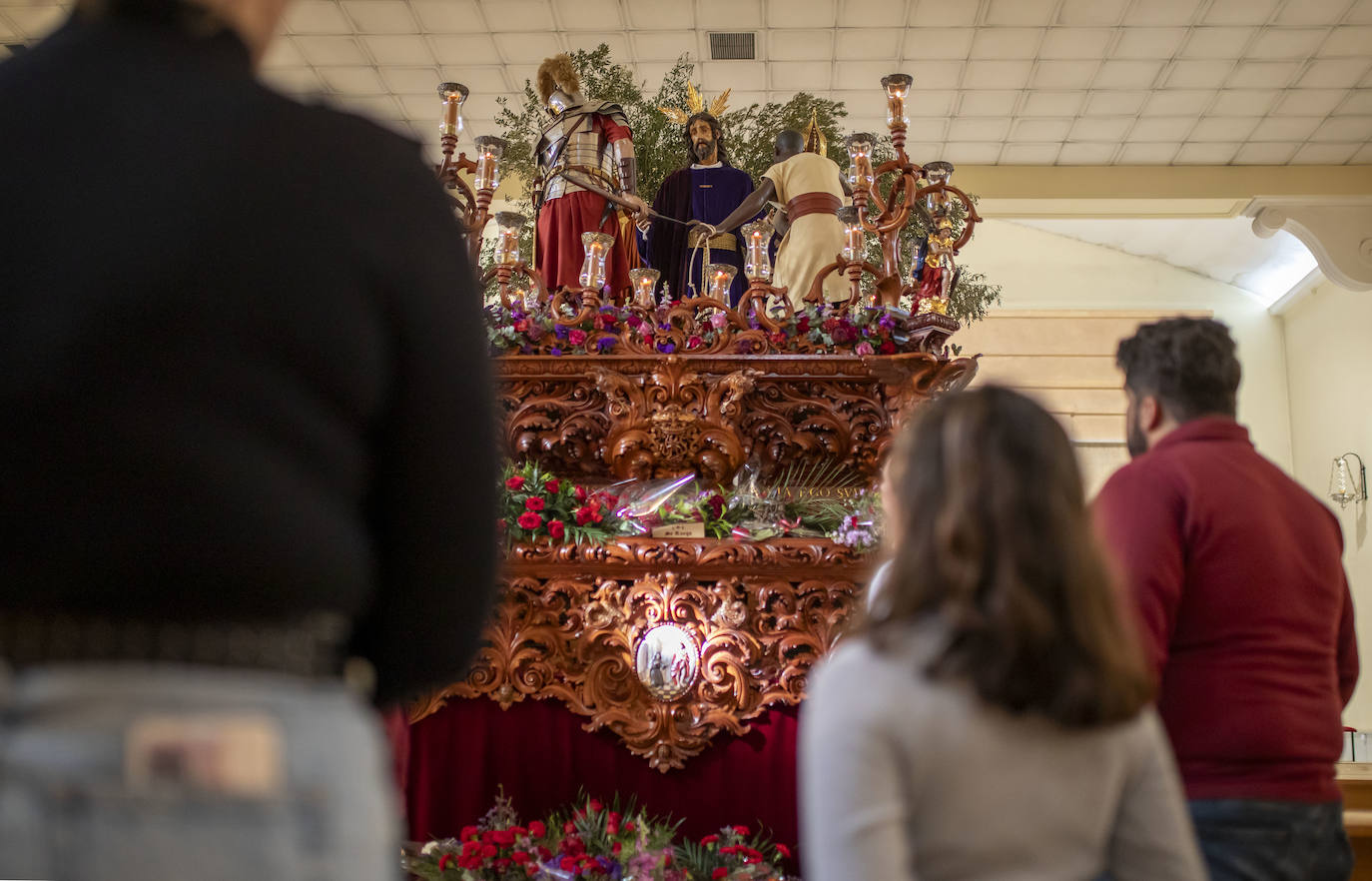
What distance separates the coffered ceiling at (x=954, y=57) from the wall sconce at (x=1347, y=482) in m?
2.75

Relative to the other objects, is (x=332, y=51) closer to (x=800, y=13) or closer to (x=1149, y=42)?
(x=800, y=13)

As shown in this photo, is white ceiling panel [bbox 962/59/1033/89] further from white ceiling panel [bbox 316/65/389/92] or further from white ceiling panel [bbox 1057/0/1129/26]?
white ceiling panel [bbox 316/65/389/92]

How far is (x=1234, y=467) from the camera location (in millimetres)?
1899

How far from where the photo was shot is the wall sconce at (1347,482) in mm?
10602

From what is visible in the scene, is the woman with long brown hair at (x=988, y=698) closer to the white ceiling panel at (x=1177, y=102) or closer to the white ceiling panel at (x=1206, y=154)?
the white ceiling panel at (x=1177, y=102)

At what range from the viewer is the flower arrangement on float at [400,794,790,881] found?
11.1 feet

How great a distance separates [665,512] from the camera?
3994 mm

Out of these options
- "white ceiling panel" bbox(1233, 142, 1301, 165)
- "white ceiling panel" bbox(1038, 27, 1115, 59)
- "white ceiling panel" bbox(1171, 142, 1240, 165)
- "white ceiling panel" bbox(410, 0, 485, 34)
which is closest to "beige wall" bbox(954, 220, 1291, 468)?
"white ceiling panel" bbox(1171, 142, 1240, 165)

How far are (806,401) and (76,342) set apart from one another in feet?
11.9

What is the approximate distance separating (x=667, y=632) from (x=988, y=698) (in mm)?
2626

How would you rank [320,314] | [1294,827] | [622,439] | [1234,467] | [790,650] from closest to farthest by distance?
1. [320,314]
2. [1294,827]
3. [1234,467]
4. [790,650]
5. [622,439]

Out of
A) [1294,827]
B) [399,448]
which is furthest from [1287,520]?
[399,448]

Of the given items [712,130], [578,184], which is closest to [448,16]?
[712,130]

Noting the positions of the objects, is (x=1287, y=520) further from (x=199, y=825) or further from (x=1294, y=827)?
(x=199, y=825)
